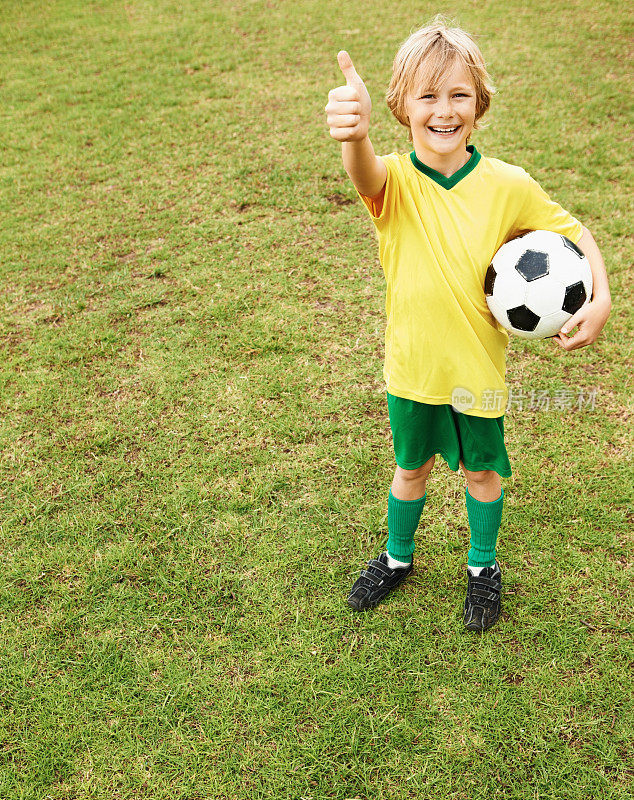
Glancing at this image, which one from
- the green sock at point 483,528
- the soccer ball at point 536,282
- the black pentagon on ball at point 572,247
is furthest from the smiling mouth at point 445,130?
the green sock at point 483,528

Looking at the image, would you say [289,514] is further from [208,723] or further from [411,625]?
[208,723]

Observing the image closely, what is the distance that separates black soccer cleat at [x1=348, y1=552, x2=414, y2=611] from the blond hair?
1530 millimetres

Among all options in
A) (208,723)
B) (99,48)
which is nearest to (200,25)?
(99,48)

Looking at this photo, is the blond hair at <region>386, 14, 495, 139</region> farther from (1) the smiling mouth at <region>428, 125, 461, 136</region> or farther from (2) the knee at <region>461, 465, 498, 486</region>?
(2) the knee at <region>461, 465, 498, 486</region>

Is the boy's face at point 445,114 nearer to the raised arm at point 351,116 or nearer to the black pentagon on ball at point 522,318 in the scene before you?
the raised arm at point 351,116

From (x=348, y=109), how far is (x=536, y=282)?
0.72m

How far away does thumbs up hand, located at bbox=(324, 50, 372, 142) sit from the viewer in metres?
1.55

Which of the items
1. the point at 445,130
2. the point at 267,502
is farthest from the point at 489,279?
the point at 267,502

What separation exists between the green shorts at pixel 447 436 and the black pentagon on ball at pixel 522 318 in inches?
11.9

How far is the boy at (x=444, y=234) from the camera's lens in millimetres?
1736

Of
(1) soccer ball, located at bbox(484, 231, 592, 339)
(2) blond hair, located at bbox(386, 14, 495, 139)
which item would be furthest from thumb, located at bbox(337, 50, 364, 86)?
(1) soccer ball, located at bbox(484, 231, 592, 339)

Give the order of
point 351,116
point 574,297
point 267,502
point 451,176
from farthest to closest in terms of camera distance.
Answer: point 267,502
point 574,297
point 451,176
point 351,116

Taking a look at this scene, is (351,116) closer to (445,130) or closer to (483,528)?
(445,130)

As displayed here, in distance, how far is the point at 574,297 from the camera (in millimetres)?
1931
